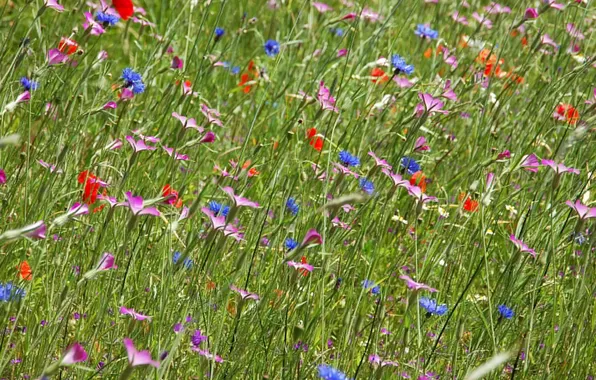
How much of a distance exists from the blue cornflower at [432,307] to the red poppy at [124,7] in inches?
43.9

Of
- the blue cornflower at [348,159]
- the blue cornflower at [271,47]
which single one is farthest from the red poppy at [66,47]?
the blue cornflower at [271,47]

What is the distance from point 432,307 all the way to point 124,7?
3.82 ft

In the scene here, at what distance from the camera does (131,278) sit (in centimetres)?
198

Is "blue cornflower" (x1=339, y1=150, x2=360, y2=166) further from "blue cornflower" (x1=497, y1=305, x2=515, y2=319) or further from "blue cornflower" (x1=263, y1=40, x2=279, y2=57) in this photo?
"blue cornflower" (x1=263, y1=40, x2=279, y2=57)

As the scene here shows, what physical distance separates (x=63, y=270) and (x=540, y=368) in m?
0.98

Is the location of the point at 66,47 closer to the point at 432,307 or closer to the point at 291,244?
the point at 291,244

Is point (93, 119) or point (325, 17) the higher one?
→ point (325, 17)

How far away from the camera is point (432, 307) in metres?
1.89

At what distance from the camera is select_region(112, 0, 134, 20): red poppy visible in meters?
2.40

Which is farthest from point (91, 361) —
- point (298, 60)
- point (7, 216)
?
point (298, 60)

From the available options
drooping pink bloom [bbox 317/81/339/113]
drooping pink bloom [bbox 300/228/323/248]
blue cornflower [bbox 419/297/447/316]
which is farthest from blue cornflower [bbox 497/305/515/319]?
drooping pink bloom [bbox 300/228/323/248]

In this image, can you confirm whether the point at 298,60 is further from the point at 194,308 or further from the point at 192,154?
the point at 194,308

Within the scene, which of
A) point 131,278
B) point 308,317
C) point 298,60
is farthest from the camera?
point 298,60

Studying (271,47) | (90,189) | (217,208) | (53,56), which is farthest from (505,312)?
(271,47)
